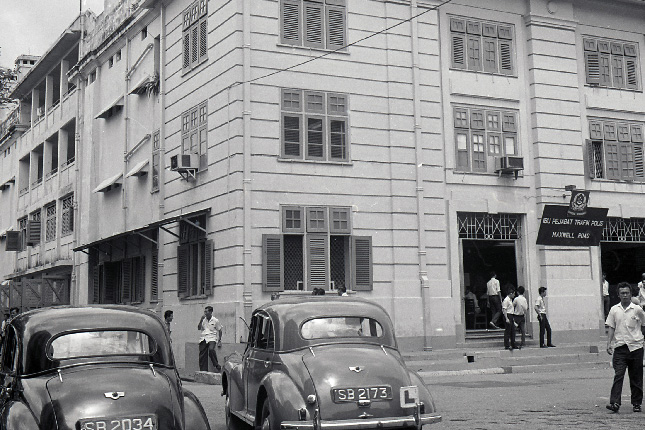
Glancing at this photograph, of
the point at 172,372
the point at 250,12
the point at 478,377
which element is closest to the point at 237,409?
the point at 172,372

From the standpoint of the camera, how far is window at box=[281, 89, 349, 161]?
68.0 ft

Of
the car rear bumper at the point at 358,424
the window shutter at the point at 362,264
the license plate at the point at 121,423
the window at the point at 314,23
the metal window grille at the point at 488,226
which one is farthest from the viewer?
the metal window grille at the point at 488,226

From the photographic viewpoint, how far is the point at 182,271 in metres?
22.4

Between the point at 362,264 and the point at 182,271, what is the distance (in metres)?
5.16

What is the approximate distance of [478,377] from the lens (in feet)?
60.1

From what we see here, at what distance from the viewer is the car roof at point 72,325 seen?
7.49 metres

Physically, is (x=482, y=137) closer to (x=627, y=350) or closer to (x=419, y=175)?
(x=419, y=175)

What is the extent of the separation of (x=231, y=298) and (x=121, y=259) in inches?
357

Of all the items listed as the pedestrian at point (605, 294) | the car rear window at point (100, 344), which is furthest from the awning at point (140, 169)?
the car rear window at point (100, 344)

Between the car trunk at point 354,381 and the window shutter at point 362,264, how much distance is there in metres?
11.6

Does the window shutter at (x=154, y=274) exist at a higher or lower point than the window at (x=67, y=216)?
lower

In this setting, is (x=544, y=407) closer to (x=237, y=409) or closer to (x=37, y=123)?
(x=237, y=409)

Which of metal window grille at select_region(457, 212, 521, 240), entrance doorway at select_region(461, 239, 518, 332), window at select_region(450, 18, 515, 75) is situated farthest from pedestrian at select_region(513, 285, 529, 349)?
window at select_region(450, 18, 515, 75)

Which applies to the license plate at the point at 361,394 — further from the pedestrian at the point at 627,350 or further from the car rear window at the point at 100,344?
the pedestrian at the point at 627,350
